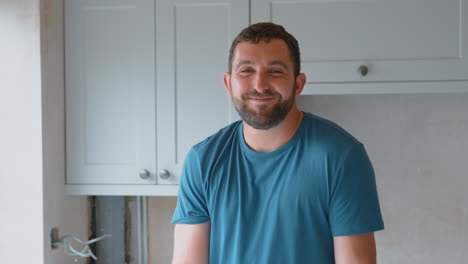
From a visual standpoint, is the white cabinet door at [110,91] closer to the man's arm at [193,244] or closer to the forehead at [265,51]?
the man's arm at [193,244]

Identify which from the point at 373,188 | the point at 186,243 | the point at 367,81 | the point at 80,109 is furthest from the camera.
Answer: the point at 80,109

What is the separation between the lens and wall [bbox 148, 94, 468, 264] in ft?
6.58

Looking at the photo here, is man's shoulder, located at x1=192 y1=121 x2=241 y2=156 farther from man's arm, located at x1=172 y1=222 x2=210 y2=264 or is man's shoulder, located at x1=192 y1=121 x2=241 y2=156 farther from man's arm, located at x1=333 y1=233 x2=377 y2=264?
man's arm, located at x1=333 y1=233 x2=377 y2=264

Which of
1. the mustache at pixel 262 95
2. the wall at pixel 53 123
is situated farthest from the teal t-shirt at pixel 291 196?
the wall at pixel 53 123

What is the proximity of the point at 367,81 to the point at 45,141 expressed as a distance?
1109mm

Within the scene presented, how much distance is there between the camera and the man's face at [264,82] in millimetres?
1135

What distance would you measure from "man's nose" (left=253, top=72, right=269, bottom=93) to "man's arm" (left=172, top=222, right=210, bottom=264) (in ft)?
1.26

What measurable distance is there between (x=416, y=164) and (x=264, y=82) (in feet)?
3.73

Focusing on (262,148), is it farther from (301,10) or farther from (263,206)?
(301,10)

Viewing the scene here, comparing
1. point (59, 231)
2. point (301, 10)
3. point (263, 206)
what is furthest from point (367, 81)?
point (59, 231)

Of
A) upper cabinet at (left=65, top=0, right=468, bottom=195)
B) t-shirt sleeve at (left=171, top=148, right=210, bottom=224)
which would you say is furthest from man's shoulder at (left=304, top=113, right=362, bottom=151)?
upper cabinet at (left=65, top=0, right=468, bottom=195)

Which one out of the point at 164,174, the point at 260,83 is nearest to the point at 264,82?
the point at 260,83

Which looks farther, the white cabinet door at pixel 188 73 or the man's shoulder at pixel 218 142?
the white cabinet door at pixel 188 73

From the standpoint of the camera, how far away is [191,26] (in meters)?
1.79
